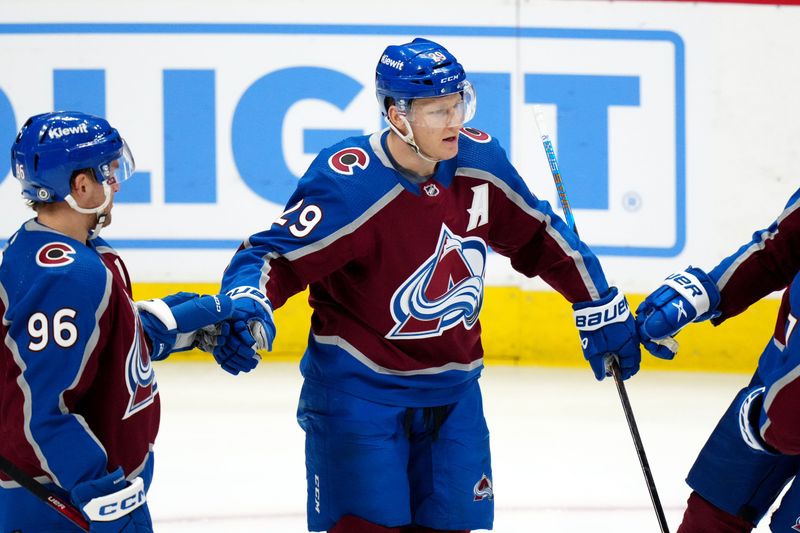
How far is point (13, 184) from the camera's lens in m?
5.43

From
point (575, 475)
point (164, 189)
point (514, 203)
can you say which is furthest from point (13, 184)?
point (514, 203)

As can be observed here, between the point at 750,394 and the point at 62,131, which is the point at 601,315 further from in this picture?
the point at 62,131

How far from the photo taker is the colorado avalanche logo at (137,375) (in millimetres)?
2350

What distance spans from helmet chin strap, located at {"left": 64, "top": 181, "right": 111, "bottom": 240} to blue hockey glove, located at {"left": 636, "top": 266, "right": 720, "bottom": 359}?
1.35m

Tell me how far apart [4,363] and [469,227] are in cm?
103

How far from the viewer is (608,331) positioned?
307 centimetres

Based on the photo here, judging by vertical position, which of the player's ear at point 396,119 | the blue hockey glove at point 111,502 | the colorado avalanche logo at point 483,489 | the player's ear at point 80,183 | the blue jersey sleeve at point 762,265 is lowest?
the colorado avalanche logo at point 483,489

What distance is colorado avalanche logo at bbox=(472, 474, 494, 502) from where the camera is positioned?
9.33ft

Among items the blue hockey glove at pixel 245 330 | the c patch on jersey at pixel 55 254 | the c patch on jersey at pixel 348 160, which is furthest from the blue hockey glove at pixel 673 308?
the c patch on jersey at pixel 55 254

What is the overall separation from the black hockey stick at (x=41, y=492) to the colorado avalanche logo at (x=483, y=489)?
92cm

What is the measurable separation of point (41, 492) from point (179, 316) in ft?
1.51

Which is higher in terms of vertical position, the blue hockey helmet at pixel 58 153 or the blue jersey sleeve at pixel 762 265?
the blue hockey helmet at pixel 58 153

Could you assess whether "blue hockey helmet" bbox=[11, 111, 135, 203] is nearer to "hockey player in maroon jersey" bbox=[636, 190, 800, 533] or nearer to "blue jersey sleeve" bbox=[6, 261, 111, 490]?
"blue jersey sleeve" bbox=[6, 261, 111, 490]

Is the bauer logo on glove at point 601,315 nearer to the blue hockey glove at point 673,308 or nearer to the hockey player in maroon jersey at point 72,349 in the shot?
the blue hockey glove at point 673,308
